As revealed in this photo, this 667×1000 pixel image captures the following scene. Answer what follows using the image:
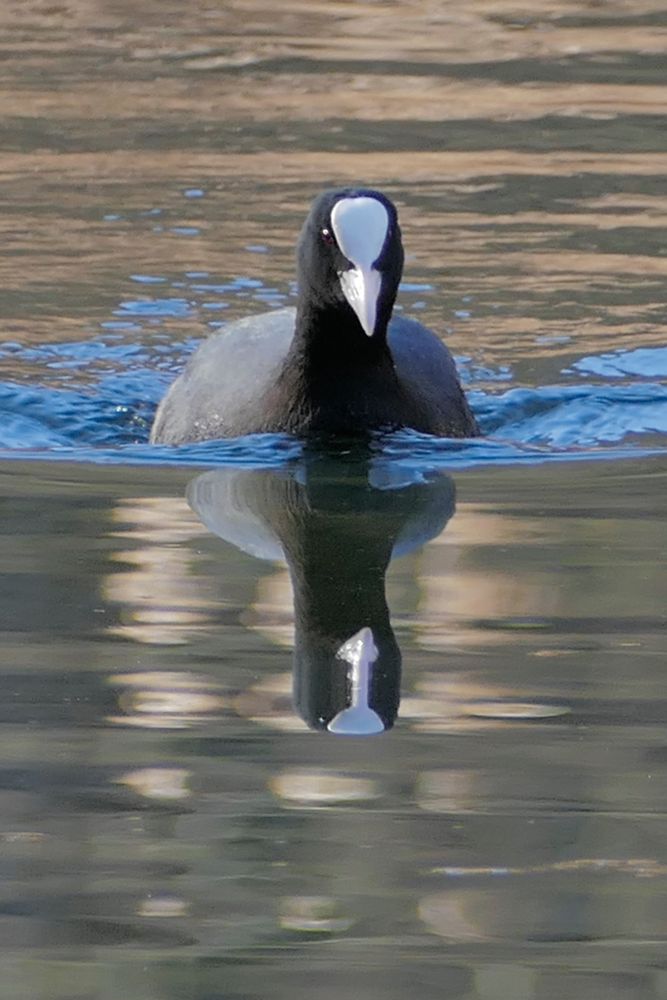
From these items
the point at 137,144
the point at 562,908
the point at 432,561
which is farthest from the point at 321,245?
the point at 137,144

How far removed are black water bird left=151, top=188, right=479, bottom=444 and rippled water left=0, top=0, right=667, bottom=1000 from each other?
0.14 metres

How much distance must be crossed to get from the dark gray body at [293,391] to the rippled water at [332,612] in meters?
0.12

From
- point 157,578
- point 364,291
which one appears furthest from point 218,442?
point 157,578

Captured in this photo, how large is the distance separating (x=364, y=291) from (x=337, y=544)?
858 mm

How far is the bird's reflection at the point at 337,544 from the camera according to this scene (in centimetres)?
399

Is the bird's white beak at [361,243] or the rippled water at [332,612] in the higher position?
the bird's white beak at [361,243]

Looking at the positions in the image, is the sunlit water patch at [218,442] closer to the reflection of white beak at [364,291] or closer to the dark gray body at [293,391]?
the dark gray body at [293,391]

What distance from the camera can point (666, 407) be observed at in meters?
6.98

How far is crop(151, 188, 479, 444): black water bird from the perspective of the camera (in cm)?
577

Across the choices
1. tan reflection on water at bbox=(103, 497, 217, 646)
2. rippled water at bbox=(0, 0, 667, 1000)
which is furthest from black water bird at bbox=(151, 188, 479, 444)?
tan reflection on water at bbox=(103, 497, 217, 646)

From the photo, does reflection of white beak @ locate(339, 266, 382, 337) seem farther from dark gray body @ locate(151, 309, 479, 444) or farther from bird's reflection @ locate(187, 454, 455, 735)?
bird's reflection @ locate(187, 454, 455, 735)

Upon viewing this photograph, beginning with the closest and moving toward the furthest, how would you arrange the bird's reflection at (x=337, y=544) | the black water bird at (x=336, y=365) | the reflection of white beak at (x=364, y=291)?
1. the bird's reflection at (x=337, y=544)
2. the reflection of white beak at (x=364, y=291)
3. the black water bird at (x=336, y=365)

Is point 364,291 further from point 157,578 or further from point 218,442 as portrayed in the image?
point 157,578

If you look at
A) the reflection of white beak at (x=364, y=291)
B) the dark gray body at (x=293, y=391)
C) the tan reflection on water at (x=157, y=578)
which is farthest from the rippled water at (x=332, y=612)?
the reflection of white beak at (x=364, y=291)
